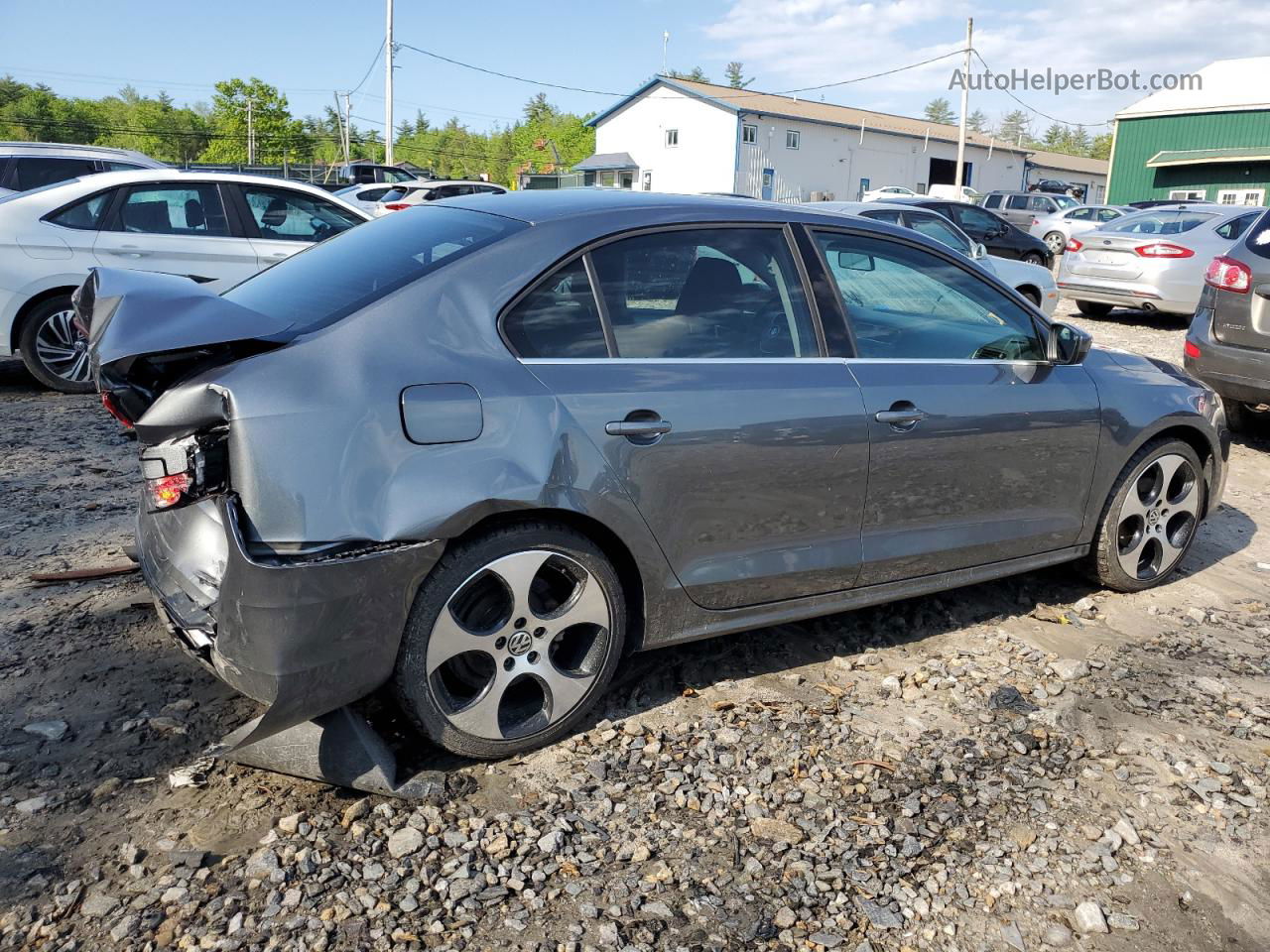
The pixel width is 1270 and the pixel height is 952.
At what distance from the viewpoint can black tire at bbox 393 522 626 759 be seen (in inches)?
109

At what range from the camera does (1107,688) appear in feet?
12.2

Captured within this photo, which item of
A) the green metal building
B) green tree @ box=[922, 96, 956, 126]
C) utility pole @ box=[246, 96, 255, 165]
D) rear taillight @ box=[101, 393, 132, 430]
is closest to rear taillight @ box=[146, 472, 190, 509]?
rear taillight @ box=[101, 393, 132, 430]

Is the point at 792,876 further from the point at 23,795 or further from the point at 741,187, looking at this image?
the point at 741,187

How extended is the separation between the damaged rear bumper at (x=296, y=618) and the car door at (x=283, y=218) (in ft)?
19.9

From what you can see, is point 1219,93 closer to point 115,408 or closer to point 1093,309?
point 1093,309

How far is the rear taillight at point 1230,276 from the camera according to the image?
669 cm

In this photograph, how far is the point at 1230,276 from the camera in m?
6.79

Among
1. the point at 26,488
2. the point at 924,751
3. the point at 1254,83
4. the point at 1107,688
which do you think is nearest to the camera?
the point at 924,751

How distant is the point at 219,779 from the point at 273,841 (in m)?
0.36

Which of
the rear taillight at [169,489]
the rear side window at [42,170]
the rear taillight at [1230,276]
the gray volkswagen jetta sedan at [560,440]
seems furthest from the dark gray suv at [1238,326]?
the rear side window at [42,170]

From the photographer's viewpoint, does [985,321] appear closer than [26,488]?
Yes

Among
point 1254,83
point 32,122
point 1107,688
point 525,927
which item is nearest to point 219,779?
point 525,927

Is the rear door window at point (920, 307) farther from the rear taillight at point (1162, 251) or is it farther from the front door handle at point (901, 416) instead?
the rear taillight at point (1162, 251)

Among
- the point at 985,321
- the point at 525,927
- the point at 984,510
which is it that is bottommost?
the point at 525,927
